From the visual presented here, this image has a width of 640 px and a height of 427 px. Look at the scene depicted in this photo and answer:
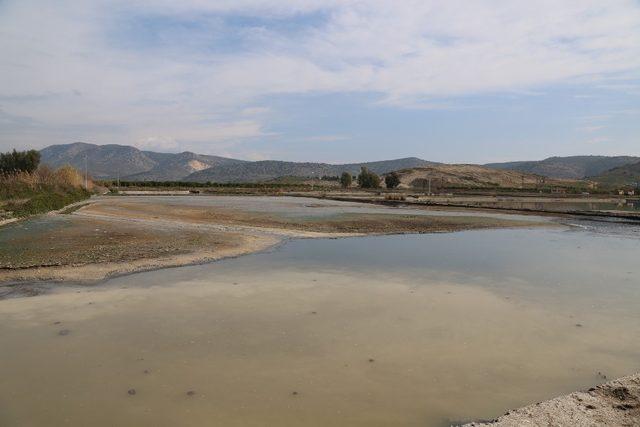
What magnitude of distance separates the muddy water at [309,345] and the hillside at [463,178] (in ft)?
433

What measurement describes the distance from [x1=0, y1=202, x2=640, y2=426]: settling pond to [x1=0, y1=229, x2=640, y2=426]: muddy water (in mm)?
36

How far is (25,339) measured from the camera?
9.20 metres

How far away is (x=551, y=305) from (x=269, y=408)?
866 centimetres

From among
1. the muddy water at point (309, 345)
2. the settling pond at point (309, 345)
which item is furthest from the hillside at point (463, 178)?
the muddy water at point (309, 345)

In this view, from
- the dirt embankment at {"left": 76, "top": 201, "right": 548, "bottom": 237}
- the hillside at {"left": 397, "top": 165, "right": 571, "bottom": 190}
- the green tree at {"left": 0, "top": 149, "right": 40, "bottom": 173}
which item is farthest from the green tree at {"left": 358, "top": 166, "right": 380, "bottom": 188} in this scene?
the dirt embankment at {"left": 76, "top": 201, "right": 548, "bottom": 237}

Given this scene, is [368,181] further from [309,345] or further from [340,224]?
[309,345]

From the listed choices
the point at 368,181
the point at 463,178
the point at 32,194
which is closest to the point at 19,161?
the point at 32,194

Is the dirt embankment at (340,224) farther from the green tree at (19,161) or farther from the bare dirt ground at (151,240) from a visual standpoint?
the green tree at (19,161)

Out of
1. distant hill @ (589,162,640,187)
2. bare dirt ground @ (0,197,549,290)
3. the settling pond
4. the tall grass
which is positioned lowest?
the settling pond

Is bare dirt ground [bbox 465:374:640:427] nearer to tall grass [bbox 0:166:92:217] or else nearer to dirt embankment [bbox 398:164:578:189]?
tall grass [bbox 0:166:92:217]

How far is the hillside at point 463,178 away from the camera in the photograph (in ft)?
491

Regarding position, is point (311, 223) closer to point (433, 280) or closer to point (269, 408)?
point (433, 280)

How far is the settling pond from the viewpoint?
6.78 meters

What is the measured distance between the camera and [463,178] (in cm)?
16200
